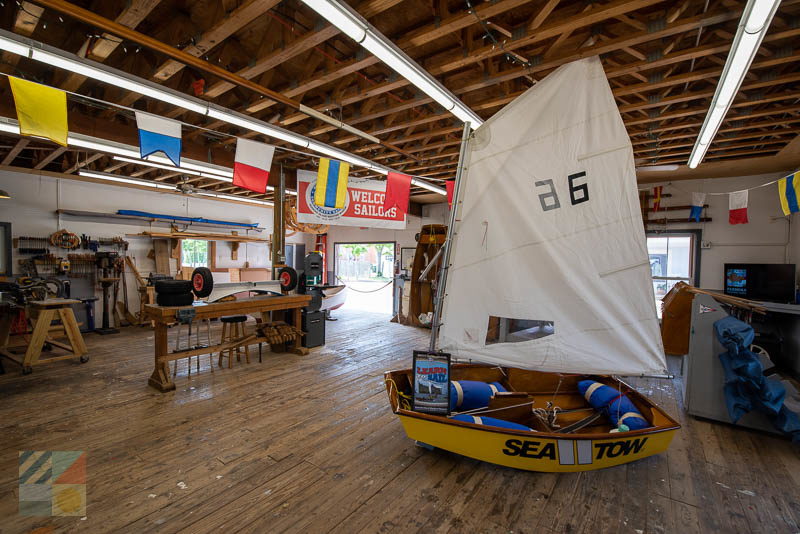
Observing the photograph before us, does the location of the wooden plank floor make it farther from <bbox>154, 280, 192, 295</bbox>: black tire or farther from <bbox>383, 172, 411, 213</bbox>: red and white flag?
<bbox>383, 172, 411, 213</bbox>: red and white flag

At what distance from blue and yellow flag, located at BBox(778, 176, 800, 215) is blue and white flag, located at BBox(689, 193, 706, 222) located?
1.75 m

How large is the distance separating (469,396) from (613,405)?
1.20m

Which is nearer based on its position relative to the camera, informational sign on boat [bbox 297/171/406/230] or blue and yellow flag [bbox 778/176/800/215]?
blue and yellow flag [bbox 778/176/800/215]

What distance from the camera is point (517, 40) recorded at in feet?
9.62

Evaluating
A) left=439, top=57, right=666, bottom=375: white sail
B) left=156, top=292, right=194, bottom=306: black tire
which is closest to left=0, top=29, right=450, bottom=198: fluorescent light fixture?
left=439, top=57, right=666, bottom=375: white sail

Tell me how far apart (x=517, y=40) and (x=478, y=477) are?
3543 mm

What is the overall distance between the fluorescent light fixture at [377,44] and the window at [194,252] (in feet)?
27.9

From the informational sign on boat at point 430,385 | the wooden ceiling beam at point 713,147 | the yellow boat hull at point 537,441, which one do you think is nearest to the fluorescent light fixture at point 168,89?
the informational sign on boat at point 430,385

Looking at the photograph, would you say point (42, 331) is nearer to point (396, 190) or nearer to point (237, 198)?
point (396, 190)

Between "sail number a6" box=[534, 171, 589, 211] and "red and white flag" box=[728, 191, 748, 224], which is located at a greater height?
"red and white flag" box=[728, 191, 748, 224]

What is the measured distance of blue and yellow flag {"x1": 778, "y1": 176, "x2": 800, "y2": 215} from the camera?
4.71 meters

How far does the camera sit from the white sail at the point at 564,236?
2070mm

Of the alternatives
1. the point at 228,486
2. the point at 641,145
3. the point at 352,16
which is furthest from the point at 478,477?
the point at 641,145

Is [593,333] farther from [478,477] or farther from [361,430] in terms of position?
[361,430]
